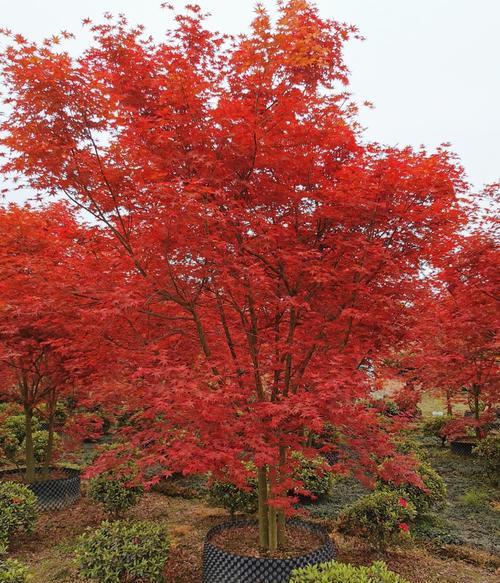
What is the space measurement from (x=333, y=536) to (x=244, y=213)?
589 cm

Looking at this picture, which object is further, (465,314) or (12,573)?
(465,314)

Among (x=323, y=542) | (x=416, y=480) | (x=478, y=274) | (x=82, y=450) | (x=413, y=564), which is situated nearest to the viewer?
(x=416, y=480)

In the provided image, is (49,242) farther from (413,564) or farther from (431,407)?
(431,407)

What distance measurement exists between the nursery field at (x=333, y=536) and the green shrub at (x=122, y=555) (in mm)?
842

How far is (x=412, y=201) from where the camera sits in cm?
548

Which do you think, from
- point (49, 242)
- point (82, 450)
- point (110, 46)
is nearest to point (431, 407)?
point (82, 450)

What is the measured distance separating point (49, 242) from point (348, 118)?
5690mm

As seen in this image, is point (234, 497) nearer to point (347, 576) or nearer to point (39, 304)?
point (347, 576)

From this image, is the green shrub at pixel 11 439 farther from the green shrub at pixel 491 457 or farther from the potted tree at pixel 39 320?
the green shrub at pixel 491 457

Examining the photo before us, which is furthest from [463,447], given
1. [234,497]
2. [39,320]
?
[39,320]

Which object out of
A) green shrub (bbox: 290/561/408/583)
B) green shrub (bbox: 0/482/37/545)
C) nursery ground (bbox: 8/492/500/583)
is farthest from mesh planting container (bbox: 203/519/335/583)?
green shrub (bbox: 0/482/37/545)

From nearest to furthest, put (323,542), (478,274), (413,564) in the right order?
(323,542), (413,564), (478,274)

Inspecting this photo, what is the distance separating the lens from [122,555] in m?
5.86

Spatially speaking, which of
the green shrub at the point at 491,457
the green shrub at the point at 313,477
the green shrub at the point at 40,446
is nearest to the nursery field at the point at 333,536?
the green shrub at the point at 313,477
